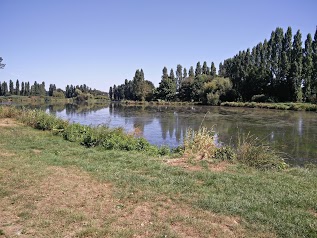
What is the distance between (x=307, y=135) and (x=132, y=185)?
1748cm

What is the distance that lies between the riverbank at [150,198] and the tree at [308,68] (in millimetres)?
53163

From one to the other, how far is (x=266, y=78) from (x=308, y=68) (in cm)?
1138

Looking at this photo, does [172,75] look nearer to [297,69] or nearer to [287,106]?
[297,69]

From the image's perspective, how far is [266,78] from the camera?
214ft

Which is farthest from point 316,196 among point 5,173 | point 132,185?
point 5,173

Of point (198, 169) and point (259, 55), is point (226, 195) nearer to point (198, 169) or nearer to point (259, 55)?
point (198, 169)

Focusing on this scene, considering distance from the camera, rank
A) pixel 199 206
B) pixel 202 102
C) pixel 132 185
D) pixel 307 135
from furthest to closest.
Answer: pixel 202 102, pixel 307 135, pixel 132 185, pixel 199 206

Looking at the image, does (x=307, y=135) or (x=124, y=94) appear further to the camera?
(x=124, y=94)

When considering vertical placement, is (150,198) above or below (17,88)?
below

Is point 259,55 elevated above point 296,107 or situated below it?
above

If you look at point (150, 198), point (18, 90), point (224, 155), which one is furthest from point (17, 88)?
point (150, 198)

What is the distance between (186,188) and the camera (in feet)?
20.0

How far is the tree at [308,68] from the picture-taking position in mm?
54625

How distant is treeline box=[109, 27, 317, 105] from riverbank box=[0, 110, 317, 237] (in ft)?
177
